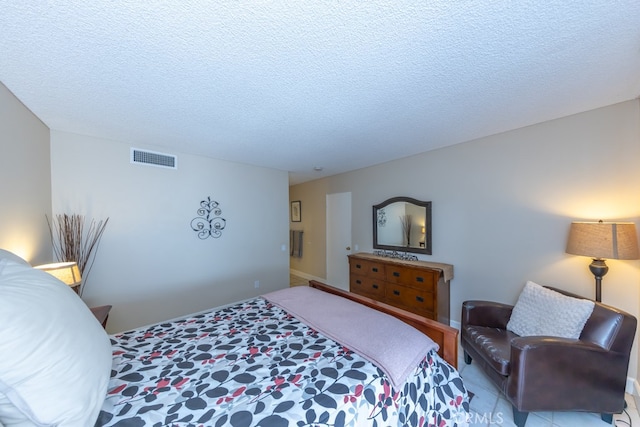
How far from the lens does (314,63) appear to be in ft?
4.43

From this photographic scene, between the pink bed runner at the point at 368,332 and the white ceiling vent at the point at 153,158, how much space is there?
2.26m

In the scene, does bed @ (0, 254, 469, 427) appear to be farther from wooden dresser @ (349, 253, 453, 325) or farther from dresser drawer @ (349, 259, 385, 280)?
dresser drawer @ (349, 259, 385, 280)

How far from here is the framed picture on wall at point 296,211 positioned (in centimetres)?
541

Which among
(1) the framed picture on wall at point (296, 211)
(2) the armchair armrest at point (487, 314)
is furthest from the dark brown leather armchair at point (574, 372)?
(1) the framed picture on wall at point (296, 211)

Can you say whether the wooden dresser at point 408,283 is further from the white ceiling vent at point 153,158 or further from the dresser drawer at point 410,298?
the white ceiling vent at point 153,158

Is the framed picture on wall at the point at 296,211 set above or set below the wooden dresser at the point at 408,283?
above

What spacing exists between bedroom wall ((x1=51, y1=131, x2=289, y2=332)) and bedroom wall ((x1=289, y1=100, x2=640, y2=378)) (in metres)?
2.40

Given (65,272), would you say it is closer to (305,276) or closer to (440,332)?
(440,332)

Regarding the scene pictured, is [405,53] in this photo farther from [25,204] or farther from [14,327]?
[25,204]

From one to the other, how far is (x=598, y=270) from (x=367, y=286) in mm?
2231

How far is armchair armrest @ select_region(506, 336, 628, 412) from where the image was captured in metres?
1.49

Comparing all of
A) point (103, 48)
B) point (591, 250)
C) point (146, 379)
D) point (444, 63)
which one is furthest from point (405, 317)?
point (103, 48)

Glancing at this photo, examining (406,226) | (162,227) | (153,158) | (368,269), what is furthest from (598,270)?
(153,158)

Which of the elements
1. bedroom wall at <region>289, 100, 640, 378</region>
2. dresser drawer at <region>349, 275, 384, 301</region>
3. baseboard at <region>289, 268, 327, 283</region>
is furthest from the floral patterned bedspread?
baseboard at <region>289, 268, 327, 283</region>
